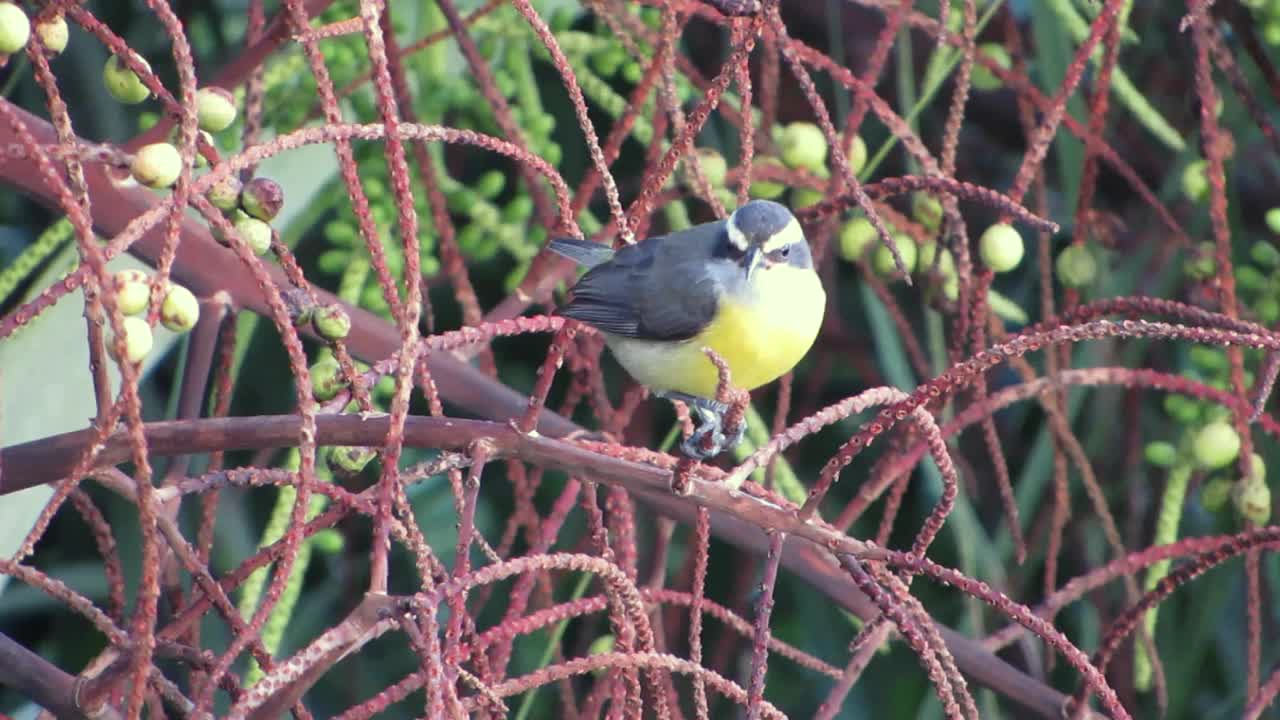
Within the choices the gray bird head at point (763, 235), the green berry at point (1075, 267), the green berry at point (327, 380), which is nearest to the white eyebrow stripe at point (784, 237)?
the gray bird head at point (763, 235)

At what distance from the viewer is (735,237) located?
7.23 feet

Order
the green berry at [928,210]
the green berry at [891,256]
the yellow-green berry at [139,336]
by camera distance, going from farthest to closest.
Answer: the green berry at [928,210] < the green berry at [891,256] < the yellow-green berry at [139,336]

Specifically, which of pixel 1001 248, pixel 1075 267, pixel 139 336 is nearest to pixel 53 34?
pixel 139 336

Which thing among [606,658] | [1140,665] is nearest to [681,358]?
[1140,665]

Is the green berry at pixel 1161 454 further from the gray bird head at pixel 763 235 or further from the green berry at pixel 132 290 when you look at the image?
the green berry at pixel 132 290

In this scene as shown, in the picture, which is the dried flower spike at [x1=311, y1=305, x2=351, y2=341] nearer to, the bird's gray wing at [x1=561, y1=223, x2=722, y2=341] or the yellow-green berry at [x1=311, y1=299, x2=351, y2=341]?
the yellow-green berry at [x1=311, y1=299, x2=351, y2=341]

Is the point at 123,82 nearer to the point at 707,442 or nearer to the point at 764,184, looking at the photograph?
the point at 707,442

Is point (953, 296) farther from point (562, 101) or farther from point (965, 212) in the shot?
point (562, 101)

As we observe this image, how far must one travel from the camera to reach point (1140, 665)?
6.72ft

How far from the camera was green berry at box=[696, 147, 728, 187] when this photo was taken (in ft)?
6.74

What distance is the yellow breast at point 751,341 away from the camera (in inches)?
85.9

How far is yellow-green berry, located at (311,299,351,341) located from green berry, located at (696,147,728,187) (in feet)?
2.69

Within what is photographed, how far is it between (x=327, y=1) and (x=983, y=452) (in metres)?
1.75

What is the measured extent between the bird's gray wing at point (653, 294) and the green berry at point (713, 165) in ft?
0.77
